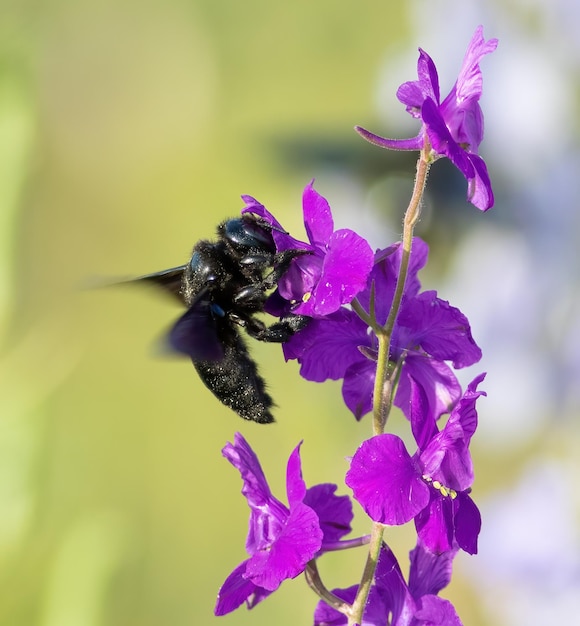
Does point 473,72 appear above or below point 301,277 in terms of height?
above

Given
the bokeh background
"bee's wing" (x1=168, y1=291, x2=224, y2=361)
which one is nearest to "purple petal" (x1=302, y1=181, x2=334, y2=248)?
"bee's wing" (x1=168, y1=291, x2=224, y2=361)

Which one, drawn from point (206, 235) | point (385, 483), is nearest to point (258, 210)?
point (385, 483)

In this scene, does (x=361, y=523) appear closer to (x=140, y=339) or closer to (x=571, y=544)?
(x=571, y=544)

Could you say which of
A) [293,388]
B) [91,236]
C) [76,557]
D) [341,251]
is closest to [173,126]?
[91,236]

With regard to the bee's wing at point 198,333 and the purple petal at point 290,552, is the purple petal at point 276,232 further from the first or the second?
the purple petal at point 290,552

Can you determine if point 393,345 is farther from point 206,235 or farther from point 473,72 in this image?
point 206,235

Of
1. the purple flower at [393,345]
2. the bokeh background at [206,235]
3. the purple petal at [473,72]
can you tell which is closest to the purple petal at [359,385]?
the purple flower at [393,345]

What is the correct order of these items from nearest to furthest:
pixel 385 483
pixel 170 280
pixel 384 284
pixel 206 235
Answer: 1. pixel 385 483
2. pixel 384 284
3. pixel 170 280
4. pixel 206 235
